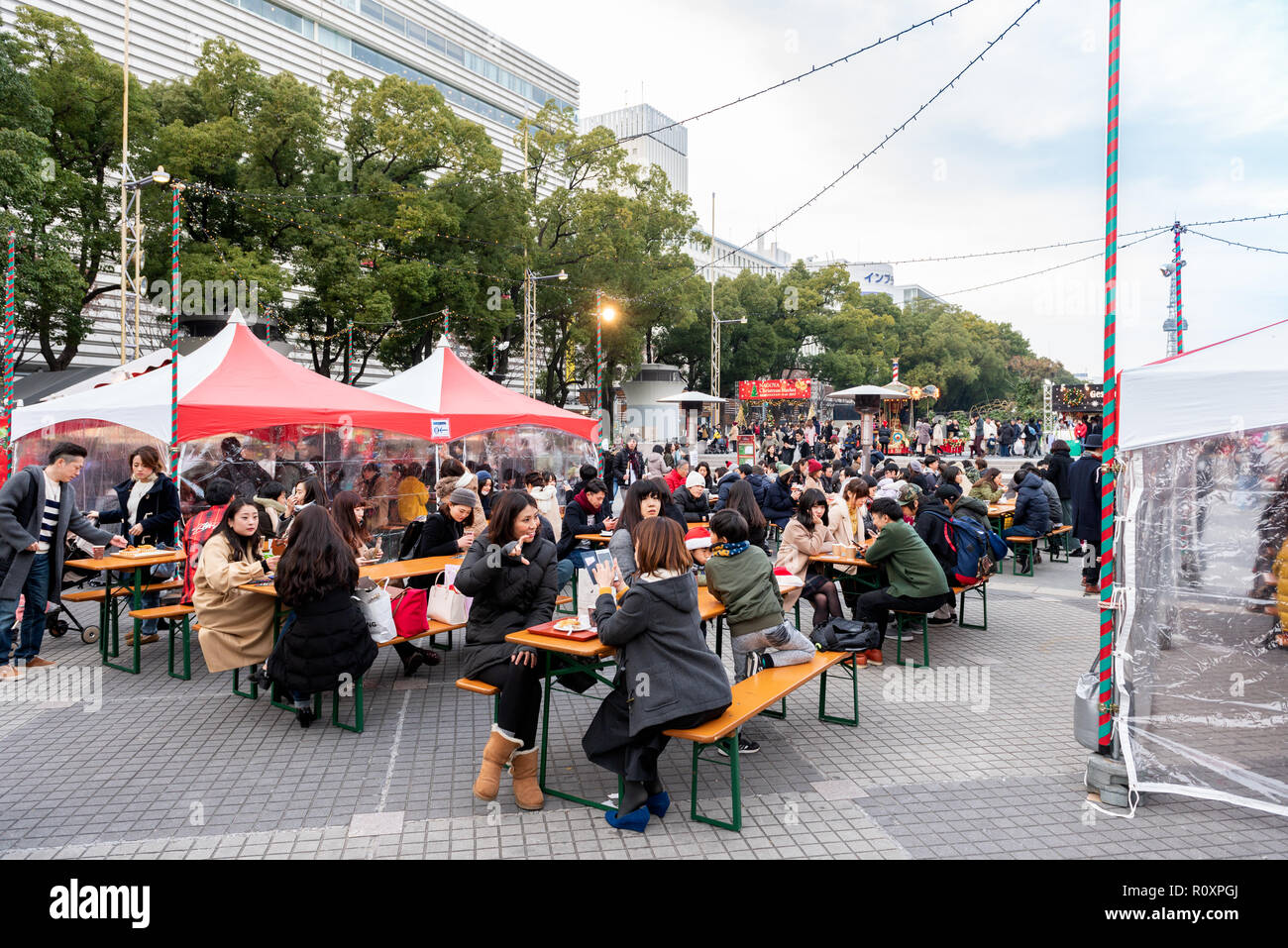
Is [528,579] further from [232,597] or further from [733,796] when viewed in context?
[232,597]

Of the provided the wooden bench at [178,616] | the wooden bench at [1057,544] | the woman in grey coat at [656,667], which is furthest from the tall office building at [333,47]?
the wooden bench at [1057,544]

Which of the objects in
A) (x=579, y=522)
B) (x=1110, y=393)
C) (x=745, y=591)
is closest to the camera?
(x=1110, y=393)

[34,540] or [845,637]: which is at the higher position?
[34,540]

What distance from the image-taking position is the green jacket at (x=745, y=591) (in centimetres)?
535

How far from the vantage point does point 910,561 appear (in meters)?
6.75

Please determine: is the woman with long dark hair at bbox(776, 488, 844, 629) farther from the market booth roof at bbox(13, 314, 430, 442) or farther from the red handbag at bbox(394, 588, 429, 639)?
the market booth roof at bbox(13, 314, 430, 442)

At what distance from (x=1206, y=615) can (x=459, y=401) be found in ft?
37.4

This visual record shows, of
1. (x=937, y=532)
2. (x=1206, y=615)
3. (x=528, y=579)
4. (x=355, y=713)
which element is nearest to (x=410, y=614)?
(x=355, y=713)

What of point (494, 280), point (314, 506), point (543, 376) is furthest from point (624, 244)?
point (314, 506)

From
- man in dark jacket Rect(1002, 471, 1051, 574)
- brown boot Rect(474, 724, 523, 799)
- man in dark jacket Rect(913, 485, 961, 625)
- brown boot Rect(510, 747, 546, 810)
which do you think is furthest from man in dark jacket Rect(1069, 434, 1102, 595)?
brown boot Rect(474, 724, 523, 799)

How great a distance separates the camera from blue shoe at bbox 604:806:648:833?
4.04m

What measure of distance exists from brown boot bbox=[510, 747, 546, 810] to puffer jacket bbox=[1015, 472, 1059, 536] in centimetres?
932

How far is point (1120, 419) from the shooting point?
439 cm

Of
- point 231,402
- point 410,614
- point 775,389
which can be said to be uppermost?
point 775,389
